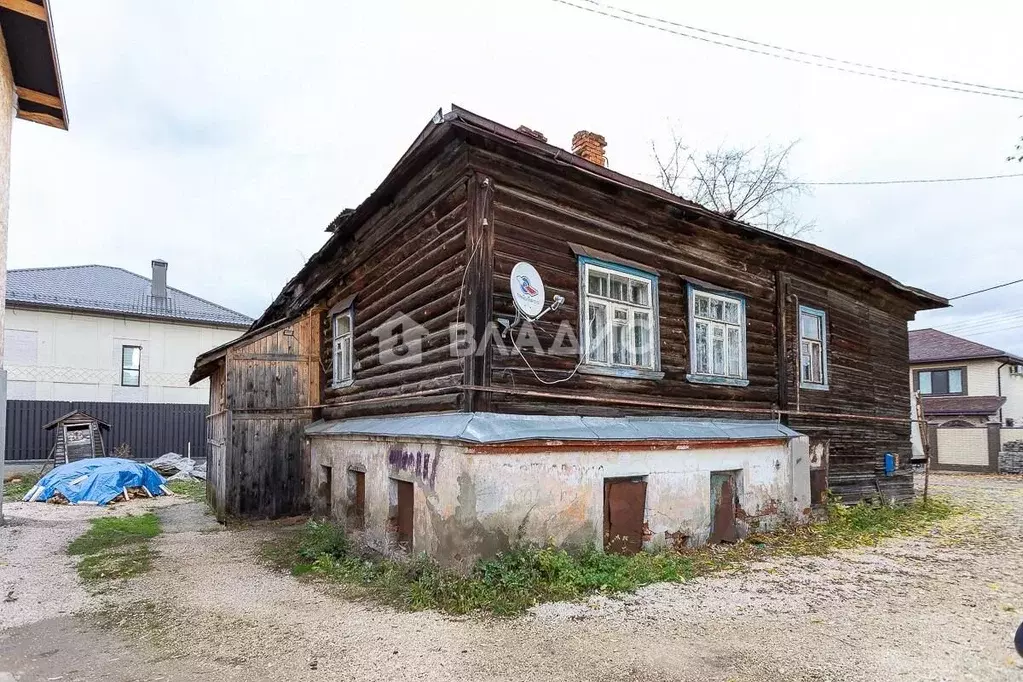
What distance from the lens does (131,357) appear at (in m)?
23.4

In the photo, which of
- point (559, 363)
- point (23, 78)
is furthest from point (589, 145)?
point (23, 78)

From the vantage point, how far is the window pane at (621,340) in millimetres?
8836

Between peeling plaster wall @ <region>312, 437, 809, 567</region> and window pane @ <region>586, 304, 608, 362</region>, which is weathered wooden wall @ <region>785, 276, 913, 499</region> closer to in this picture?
peeling plaster wall @ <region>312, 437, 809, 567</region>

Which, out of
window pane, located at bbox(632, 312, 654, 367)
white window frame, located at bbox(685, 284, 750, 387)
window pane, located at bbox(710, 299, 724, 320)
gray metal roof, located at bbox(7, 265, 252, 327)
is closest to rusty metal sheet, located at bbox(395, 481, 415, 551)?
window pane, located at bbox(632, 312, 654, 367)

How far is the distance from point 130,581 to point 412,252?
5.31 metres

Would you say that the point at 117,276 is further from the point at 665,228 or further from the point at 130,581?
the point at 665,228

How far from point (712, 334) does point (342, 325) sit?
21.4 feet

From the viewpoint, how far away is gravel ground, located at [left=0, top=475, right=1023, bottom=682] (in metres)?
4.84

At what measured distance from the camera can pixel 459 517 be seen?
6.75 meters

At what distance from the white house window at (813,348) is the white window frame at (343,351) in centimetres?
823

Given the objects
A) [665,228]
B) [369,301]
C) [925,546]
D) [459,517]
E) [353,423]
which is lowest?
[925,546]

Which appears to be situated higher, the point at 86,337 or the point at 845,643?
the point at 86,337

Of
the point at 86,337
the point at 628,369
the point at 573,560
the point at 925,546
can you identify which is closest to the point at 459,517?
the point at 573,560

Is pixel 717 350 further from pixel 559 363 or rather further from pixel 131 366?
pixel 131 366
